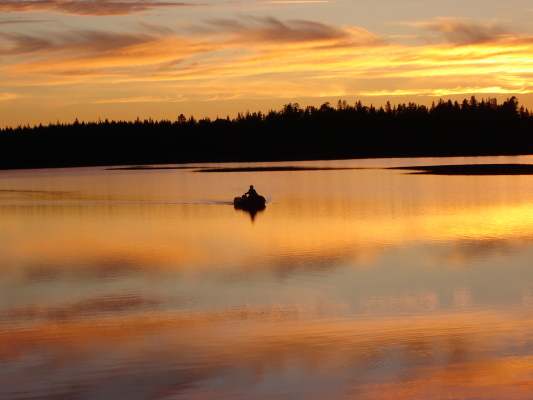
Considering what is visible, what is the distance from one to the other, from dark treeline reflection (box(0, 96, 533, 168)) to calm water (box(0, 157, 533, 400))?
139 metres

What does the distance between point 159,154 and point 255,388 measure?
164264 mm

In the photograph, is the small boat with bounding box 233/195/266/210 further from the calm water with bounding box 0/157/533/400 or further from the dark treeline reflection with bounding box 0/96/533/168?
the dark treeline reflection with bounding box 0/96/533/168

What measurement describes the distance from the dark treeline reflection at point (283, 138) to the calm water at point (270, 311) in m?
139

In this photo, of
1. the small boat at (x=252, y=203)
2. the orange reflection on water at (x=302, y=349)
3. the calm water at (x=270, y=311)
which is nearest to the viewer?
the orange reflection on water at (x=302, y=349)

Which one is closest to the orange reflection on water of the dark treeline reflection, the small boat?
the small boat

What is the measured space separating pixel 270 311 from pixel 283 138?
160615 mm

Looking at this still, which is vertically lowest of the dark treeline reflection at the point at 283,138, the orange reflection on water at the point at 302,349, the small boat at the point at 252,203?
A: the orange reflection on water at the point at 302,349

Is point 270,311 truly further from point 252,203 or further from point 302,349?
point 252,203

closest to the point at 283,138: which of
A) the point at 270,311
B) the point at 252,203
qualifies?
the point at 252,203

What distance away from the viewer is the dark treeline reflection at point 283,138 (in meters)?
163

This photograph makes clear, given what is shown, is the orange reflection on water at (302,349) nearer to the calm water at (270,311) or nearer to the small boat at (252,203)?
the calm water at (270,311)

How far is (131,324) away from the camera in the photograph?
40.5 ft

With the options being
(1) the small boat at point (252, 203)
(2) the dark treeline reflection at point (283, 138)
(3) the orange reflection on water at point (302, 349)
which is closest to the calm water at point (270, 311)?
(3) the orange reflection on water at point (302, 349)

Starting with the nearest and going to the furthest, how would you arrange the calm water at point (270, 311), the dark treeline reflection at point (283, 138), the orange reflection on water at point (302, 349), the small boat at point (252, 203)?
the orange reflection on water at point (302, 349) → the calm water at point (270, 311) → the small boat at point (252, 203) → the dark treeline reflection at point (283, 138)
